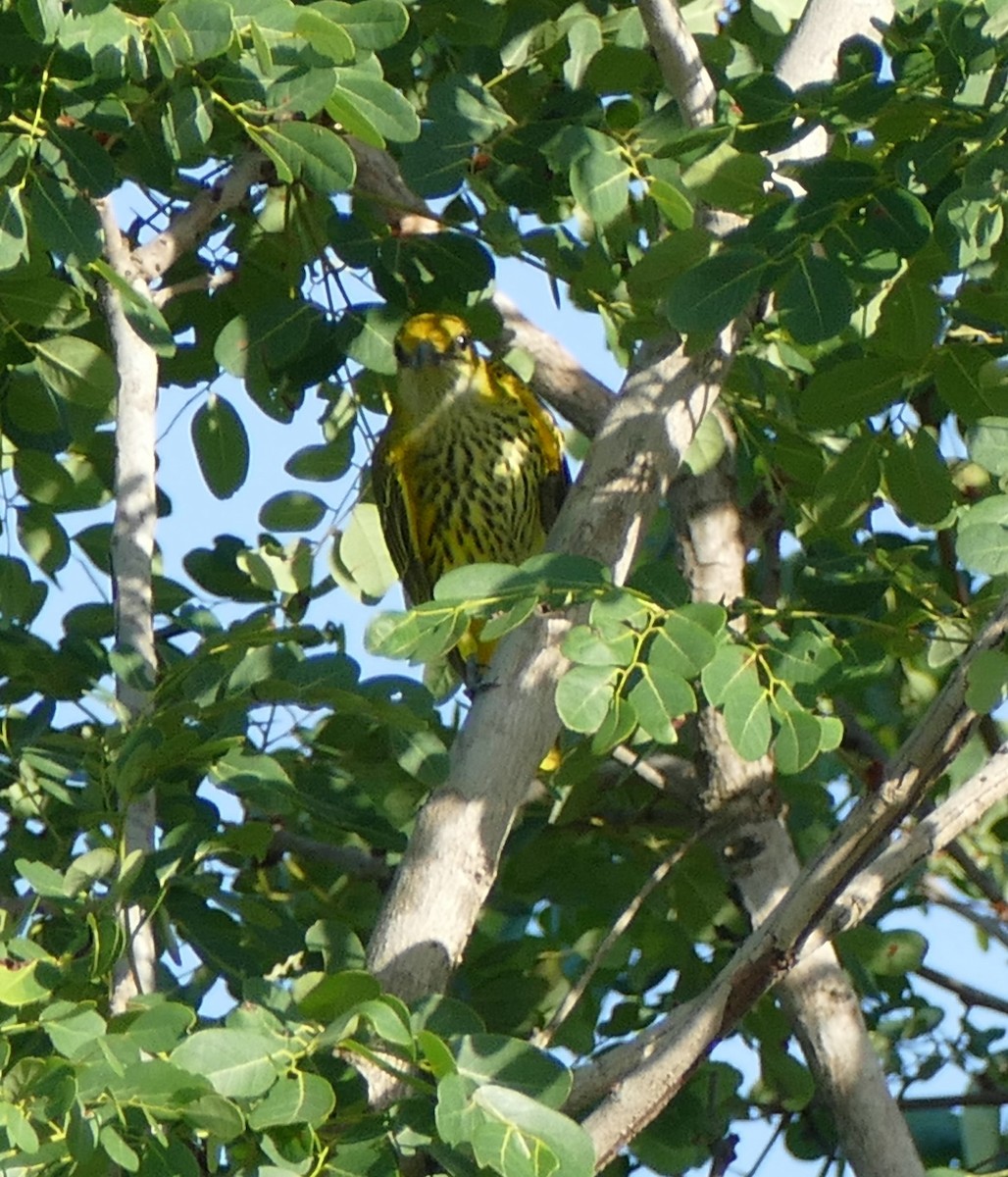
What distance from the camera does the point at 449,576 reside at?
7.46 feet

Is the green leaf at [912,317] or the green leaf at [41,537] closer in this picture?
the green leaf at [912,317]

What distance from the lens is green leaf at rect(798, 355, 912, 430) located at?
2.75m

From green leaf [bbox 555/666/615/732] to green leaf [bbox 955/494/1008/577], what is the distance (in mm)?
388

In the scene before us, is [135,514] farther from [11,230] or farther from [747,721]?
A: [747,721]

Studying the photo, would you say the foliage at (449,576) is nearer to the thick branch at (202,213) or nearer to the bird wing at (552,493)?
the thick branch at (202,213)

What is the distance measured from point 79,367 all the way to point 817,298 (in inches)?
41.3

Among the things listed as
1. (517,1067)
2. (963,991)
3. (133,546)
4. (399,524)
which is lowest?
(963,991)

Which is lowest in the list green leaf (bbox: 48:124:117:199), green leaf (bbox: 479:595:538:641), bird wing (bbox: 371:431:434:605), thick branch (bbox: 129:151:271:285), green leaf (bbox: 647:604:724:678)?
bird wing (bbox: 371:431:434:605)

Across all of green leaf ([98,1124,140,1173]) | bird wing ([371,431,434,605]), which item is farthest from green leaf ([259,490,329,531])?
green leaf ([98,1124,140,1173])

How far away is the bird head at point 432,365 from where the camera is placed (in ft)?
13.0

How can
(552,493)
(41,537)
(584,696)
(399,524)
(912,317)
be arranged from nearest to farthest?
(584,696) → (912,317) → (41,537) → (399,524) → (552,493)

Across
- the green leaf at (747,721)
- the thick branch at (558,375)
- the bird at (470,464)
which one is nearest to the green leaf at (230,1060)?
the green leaf at (747,721)

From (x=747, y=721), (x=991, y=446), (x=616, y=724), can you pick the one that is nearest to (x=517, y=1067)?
(x=616, y=724)

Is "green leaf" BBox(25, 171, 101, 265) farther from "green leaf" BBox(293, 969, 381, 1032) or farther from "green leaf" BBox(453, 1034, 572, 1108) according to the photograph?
"green leaf" BBox(453, 1034, 572, 1108)
